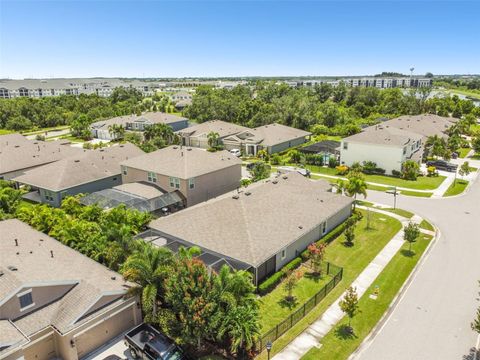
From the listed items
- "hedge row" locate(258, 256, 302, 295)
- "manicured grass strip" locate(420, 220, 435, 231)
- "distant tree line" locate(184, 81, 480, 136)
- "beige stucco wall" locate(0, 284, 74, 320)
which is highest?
"distant tree line" locate(184, 81, 480, 136)

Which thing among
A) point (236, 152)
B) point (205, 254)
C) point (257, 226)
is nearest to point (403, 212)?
point (257, 226)

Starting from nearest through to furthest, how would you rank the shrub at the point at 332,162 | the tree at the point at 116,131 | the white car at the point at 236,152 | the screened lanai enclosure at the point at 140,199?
the screened lanai enclosure at the point at 140,199, the shrub at the point at 332,162, the white car at the point at 236,152, the tree at the point at 116,131

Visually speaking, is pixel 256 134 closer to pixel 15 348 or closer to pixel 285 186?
pixel 285 186

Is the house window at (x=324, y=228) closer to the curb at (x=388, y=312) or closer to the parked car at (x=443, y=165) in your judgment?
the curb at (x=388, y=312)

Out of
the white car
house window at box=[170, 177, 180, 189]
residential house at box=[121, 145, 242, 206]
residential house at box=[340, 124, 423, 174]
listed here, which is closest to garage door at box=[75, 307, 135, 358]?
residential house at box=[121, 145, 242, 206]

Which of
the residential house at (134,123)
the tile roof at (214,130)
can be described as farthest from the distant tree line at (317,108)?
the tile roof at (214,130)

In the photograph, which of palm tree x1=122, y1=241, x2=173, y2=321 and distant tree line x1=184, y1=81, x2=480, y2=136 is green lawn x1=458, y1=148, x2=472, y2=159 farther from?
palm tree x1=122, y1=241, x2=173, y2=321
